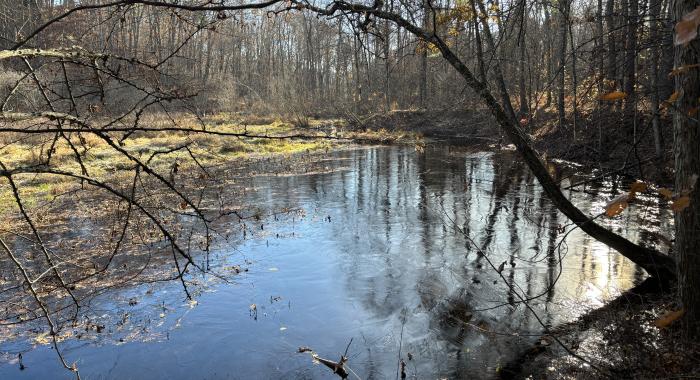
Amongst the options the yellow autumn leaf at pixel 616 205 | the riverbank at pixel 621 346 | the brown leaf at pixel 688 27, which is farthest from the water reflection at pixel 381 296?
the brown leaf at pixel 688 27

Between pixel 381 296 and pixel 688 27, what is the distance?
671 cm

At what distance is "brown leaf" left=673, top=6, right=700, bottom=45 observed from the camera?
1374 millimetres

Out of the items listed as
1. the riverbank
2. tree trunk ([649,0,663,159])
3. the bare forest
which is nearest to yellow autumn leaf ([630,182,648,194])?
the bare forest

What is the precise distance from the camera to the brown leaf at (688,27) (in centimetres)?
137

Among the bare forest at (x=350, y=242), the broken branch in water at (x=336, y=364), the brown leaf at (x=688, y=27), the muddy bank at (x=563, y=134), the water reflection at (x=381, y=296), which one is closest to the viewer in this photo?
the brown leaf at (x=688, y=27)

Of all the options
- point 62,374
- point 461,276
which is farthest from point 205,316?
point 461,276

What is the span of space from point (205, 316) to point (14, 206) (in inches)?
369

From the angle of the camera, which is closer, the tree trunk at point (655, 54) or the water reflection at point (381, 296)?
the tree trunk at point (655, 54)

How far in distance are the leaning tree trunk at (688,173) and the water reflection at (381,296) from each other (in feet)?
1.26

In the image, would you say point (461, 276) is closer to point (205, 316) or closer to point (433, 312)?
point (433, 312)

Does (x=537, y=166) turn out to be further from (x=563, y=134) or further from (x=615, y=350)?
(x=563, y=134)

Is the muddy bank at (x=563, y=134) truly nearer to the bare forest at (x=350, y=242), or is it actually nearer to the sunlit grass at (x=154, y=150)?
the bare forest at (x=350, y=242)

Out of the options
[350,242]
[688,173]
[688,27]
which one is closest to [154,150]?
[350,242]

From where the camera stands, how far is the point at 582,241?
980 cm
